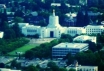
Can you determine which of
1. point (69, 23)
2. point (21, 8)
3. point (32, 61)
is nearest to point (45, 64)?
point (32, 61)

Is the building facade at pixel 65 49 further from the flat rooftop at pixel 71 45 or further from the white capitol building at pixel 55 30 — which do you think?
the white capitol building at pixel 55 30

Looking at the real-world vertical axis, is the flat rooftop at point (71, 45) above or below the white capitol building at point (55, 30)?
above

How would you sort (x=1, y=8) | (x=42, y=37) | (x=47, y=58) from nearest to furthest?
(x=47, y=58), (x=42, y=37), (x=1, y=8)

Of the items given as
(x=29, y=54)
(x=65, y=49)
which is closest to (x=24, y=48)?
(x=65, y=49)

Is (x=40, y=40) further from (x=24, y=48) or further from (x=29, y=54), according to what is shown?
(x=29, y=54)

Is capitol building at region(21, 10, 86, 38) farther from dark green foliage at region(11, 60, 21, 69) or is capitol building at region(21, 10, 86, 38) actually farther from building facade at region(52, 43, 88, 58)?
dark green foliage at region(11, 60, 21, 69)

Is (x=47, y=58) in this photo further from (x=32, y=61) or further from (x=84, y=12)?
(x=84, y=12)

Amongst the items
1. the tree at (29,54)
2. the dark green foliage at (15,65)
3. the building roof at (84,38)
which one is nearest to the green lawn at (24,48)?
the tree at (29,54)

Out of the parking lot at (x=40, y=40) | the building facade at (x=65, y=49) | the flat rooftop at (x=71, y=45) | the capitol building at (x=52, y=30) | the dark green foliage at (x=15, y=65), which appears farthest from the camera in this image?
the capitol building at (x=52, y=30)
